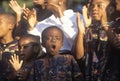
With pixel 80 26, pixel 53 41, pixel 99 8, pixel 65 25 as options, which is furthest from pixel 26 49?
pixel 99 8

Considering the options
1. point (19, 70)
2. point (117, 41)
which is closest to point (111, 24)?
point (117, 41)

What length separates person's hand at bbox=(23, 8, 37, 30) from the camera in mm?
3215

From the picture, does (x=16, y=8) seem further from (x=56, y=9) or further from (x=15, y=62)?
(x=15, y=62)

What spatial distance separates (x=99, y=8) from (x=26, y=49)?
0.76 metres

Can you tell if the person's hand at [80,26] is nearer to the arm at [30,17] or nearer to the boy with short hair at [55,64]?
the boy with short hair at [55,64]

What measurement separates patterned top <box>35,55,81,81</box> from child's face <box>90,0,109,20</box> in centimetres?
43

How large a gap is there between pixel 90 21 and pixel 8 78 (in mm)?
924

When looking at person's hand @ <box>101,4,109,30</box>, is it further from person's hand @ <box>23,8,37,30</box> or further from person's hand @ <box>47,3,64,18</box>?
person's hand @ <box>23,8,37,30</box>

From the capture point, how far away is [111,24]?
3035 millimetres

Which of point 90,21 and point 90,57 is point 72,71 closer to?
point 90,57

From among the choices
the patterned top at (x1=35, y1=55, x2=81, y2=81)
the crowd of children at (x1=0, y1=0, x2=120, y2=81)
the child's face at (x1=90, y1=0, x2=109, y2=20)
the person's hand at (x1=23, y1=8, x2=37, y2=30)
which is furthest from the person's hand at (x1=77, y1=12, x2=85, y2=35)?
the person's hand at (x1=23, y1=8, x2=37, y2=30)

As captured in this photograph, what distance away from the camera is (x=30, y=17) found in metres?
3.24

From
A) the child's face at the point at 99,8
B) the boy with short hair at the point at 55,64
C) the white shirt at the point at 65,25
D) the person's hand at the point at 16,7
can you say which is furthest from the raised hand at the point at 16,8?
the child's face at the point at 99,8

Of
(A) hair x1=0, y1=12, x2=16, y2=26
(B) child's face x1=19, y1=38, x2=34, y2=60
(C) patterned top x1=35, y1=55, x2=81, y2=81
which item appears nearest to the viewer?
(C) patterned top x1=35, y1=55, x2=81, y2=81
